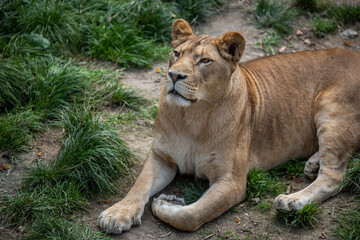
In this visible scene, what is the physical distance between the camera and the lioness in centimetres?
436

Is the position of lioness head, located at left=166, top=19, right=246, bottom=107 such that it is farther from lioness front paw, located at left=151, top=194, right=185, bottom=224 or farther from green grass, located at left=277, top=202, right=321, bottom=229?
green grass, located at left=277, top=202, right=321, bottom=229

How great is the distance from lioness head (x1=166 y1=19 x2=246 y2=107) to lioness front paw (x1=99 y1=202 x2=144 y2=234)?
101 cm

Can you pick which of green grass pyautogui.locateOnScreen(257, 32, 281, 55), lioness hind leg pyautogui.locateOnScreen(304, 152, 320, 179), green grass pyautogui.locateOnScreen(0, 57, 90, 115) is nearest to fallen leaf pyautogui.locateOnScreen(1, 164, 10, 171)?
green grass pyautogui.locateOnScreen(0, 57, 90, 115)

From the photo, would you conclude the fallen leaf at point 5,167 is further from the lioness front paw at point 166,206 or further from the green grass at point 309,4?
the green grass at point 309,4

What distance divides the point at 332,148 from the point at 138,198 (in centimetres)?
204

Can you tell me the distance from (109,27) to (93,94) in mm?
1602

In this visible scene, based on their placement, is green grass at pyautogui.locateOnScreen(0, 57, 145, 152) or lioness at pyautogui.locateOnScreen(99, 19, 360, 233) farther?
green grass at pyautogui.locateOnScreen(0, 57, 145, 152)

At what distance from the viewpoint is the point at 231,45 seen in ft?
14.9

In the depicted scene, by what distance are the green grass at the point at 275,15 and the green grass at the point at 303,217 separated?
4.26m

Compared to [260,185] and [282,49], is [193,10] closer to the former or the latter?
[282,49]

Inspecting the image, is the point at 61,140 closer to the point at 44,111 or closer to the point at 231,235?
the point at 44,111

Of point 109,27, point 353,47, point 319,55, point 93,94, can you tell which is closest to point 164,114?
point 93,94

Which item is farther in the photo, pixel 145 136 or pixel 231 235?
pixel 145 136

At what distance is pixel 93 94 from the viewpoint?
19.9 ft
